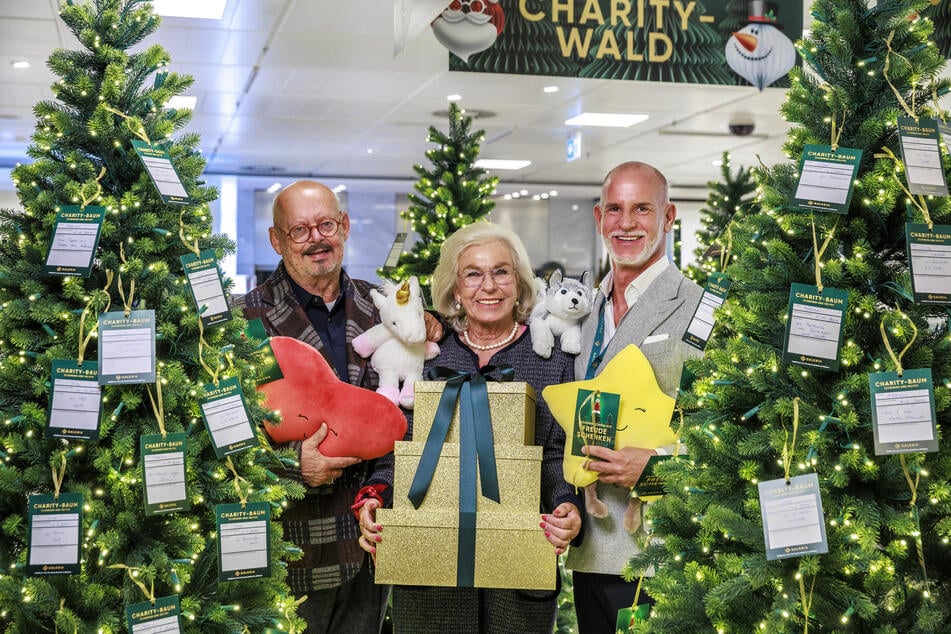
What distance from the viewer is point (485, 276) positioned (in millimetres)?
2609

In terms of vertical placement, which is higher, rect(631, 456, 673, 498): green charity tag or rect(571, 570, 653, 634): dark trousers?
rect(631, 456, 673, 498): green charity tag

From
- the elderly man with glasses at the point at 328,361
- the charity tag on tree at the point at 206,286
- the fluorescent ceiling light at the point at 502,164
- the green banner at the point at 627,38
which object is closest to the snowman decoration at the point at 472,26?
the green banner at the point at 627,38

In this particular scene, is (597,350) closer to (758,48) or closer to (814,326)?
(814,326)

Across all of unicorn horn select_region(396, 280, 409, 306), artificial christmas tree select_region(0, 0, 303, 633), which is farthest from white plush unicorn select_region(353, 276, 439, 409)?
artificial christmas tree select_region(0, 0, 303, 633)

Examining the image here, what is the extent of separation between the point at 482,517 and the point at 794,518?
918 millimetres

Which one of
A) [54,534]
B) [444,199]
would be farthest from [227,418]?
[444,199]

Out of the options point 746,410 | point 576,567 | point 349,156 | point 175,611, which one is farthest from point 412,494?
point 349,156

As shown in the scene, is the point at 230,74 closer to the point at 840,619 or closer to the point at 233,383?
the point at 233,383

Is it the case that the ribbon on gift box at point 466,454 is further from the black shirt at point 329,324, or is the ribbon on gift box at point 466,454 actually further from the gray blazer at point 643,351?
the black shirt at point 329,324

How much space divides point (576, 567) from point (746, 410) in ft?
3.14

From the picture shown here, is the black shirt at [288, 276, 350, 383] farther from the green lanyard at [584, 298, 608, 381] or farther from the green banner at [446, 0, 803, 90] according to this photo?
the green banner at [446, 0, 803, 90]

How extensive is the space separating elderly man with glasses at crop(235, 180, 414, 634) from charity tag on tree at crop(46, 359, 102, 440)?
0.83 meters

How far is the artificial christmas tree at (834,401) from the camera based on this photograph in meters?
1.52

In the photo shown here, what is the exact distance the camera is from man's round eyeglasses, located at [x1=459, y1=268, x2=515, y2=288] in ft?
8.57
